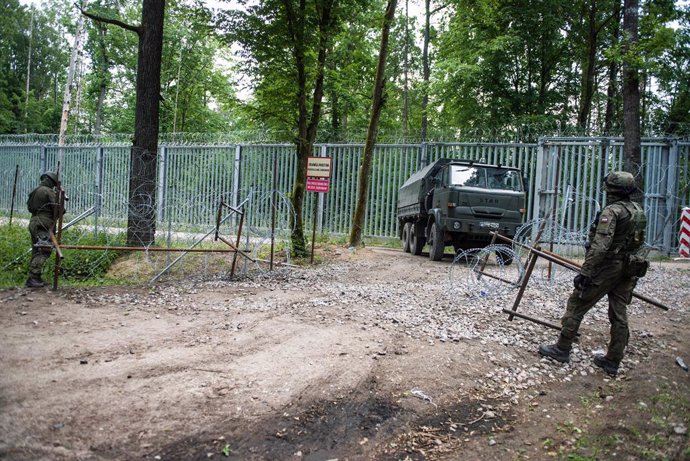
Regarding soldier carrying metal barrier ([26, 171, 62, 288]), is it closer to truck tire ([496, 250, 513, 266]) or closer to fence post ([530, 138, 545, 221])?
truck tire ([496, 250, 513, 266])

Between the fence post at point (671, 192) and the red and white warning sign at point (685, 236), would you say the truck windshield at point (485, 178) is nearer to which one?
the red and white warning sign at point (685, 236)

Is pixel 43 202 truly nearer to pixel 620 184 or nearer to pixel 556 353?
pixel 556 353

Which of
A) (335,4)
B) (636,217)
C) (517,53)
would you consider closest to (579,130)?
(517,53)

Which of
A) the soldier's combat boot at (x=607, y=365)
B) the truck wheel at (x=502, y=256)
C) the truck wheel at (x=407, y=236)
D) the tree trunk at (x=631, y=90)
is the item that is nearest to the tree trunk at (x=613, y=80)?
the tree trunk at (x=631, y=90)

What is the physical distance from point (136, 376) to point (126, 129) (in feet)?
93.3

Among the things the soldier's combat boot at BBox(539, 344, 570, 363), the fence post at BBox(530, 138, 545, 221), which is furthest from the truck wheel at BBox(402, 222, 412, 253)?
the soldier's combat boot at BBox(539, 344, 570, 363)

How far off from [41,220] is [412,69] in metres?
24.6

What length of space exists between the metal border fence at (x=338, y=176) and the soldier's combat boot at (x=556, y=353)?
4.21 meters

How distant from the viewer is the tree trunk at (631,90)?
34.6 ft

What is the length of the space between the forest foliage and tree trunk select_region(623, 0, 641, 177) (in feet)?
0.59

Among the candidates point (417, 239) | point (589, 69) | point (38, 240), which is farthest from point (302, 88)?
point (589, 69)

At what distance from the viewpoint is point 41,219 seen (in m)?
8.00

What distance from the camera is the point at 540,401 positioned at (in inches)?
184

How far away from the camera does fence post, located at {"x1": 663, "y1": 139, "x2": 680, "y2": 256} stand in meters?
13.2
